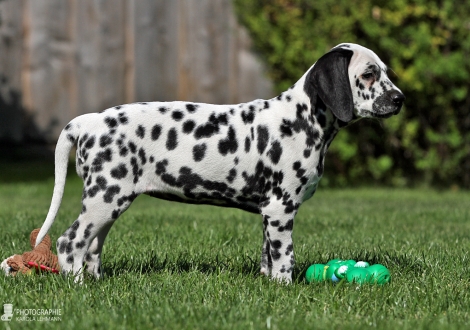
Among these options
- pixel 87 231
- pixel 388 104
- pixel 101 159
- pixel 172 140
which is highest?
pixel 388 104

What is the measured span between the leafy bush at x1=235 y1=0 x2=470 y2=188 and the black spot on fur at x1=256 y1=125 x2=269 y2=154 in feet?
20.4

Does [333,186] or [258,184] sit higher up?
[258,184]

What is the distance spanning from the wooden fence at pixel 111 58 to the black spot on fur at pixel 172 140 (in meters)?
7.83

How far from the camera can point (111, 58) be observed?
12312mm

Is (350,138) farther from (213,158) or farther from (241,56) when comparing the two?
(213,158)

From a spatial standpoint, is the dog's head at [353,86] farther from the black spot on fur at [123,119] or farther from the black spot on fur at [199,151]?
the black spot on fur at [123,119]

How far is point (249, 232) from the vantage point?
7.01 metres

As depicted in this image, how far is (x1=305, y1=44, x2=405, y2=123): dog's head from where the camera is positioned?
4.69 metres

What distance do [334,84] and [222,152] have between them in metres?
0.84

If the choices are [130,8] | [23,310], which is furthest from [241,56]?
[23,310]

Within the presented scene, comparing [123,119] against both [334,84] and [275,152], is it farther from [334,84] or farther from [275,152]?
[334,84]

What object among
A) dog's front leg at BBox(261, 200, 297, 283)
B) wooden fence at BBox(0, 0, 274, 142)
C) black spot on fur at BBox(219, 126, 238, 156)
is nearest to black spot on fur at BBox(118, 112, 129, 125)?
black spot on fur at BBox(219, 126, 238, 156)

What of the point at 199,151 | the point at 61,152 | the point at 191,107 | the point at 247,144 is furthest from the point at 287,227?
the point at 61,152

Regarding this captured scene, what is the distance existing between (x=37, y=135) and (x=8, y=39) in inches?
63.6
